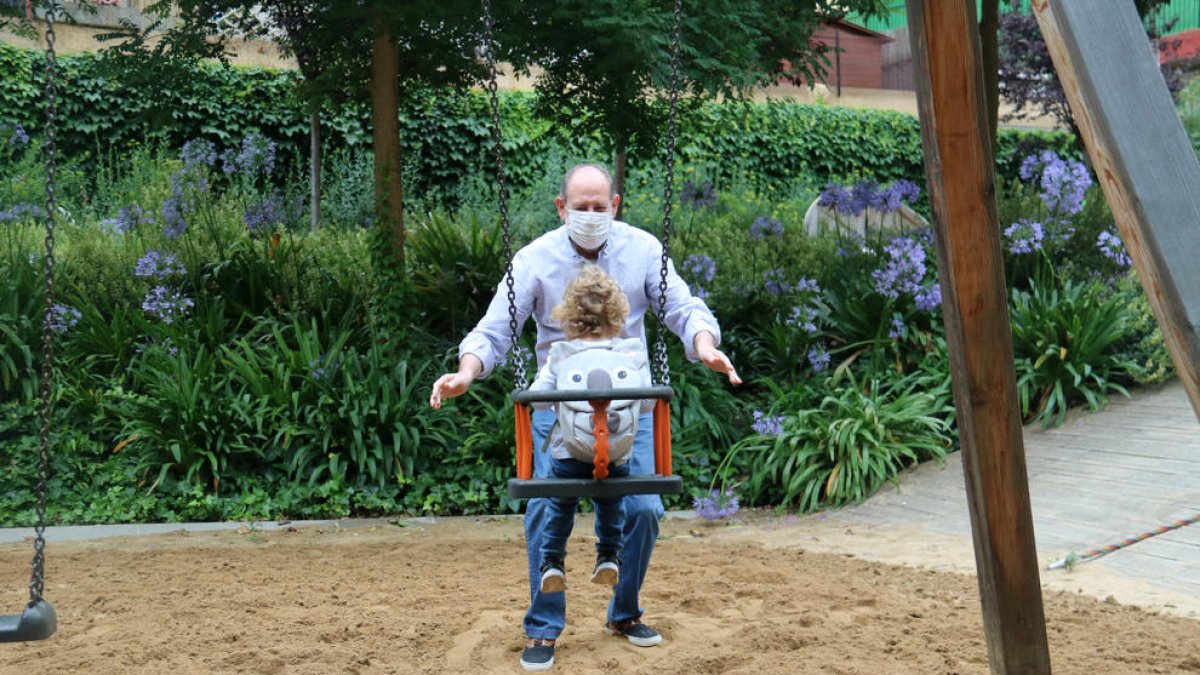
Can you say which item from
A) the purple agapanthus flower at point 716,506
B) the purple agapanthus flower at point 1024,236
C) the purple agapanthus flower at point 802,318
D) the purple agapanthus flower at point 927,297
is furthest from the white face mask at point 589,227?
the purple agapanthus flower at point 1024,236

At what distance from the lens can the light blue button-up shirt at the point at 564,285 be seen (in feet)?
13.5

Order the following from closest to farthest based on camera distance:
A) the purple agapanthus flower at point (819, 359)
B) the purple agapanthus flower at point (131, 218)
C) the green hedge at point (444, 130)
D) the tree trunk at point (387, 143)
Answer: the tree trunk at point (387, 143), the purple agapanthus flower at point (819, 359), the purple agapanthus flower at point (131, 218), the green hedge at point (444, 130)

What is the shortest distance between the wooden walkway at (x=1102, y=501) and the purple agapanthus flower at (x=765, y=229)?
3.16 meters

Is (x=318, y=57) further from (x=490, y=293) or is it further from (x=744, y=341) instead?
(x=744, y=341)

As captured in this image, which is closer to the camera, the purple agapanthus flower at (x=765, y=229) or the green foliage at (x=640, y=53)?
the green foliage at (x=640, y=53)

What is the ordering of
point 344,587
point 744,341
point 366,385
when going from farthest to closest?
1. point 744,341
2. point 366,385
3. point 344,587

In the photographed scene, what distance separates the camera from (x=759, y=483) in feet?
24.7

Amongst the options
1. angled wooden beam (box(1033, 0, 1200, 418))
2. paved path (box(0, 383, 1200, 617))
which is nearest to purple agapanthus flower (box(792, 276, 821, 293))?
paved path (box(0, 383, 1200, 617))

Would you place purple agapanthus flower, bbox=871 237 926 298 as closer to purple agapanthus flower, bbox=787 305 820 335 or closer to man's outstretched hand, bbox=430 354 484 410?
purple agapanthus flower, bbox=787 305 820 335

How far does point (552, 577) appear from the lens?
3.97 meters

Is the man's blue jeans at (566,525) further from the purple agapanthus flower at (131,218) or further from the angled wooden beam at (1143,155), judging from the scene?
the purple agapanthus flower at (131,218)

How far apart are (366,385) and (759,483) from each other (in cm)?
276

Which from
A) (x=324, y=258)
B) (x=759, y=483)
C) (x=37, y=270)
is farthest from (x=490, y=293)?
(x=37, y=270)

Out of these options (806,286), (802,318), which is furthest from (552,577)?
(806,286)
